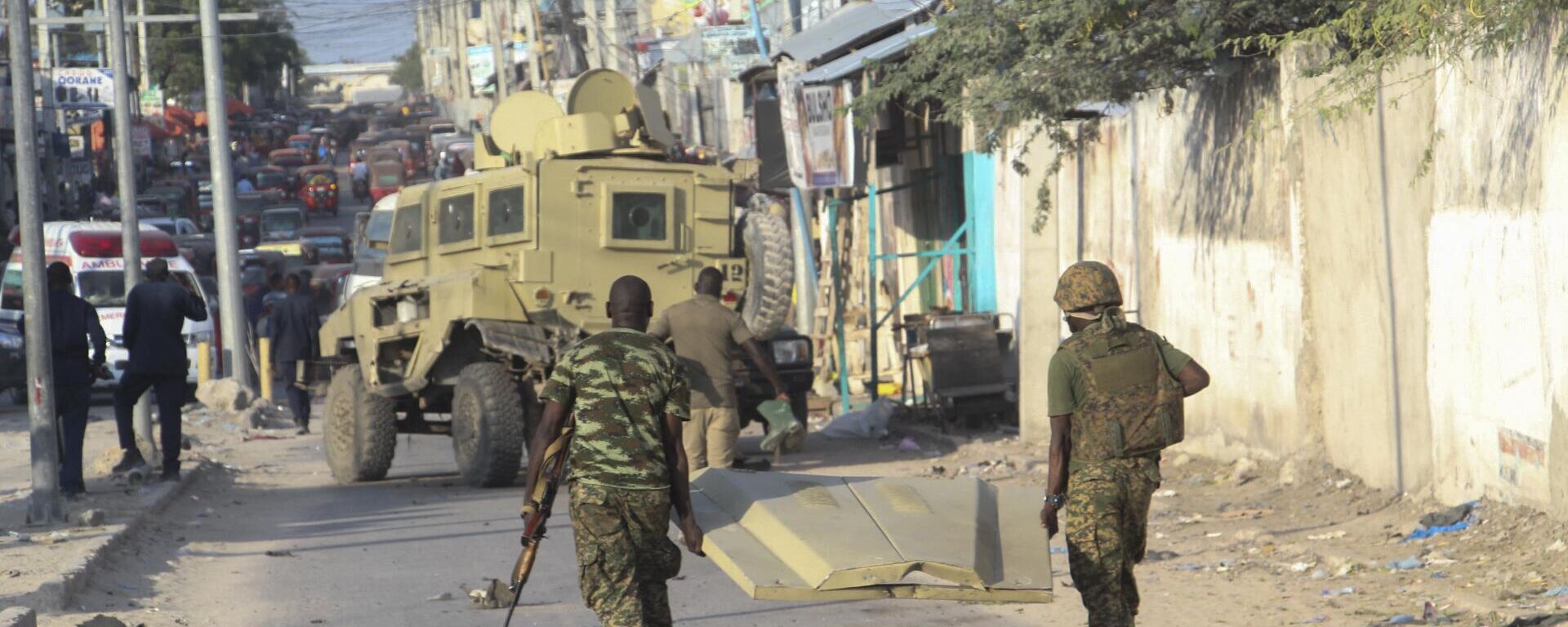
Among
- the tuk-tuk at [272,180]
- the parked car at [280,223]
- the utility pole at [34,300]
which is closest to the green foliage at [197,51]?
the tuk-tuk at [272,180]

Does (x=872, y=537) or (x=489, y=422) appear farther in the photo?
(x=489, y=422)

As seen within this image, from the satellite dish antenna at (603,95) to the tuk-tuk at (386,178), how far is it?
164 ft

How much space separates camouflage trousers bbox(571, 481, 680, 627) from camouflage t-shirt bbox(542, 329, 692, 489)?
0.13 feet

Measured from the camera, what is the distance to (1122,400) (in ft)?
19.8

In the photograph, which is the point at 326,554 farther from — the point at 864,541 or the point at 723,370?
the point at 864,541

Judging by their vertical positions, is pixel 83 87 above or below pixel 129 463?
above

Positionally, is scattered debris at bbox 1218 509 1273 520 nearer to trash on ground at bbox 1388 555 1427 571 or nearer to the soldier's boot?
trash on ground at bbox 1388 555 1427 571

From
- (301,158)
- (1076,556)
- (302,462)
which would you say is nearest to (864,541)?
(1076,556)

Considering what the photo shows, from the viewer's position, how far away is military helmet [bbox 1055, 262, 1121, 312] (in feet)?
19.9

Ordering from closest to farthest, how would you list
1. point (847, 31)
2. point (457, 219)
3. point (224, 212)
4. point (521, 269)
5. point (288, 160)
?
point (521, 269)
point (457, 219)
point (847, 31)
point (224, 212)
point (288, 160)

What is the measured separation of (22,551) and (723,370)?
3925 millimetres

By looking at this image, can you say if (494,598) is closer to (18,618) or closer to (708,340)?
(18,618)

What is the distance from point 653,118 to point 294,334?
580 cm

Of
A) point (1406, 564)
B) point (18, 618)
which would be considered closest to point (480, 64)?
point (1406, 564)
